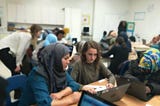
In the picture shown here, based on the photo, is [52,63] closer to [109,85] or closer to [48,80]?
[48,80]

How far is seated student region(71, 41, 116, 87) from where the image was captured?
8.37 ft

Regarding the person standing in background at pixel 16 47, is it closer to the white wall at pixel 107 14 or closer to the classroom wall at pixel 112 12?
the classroom wall at pixel 112 12

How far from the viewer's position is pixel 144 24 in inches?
347

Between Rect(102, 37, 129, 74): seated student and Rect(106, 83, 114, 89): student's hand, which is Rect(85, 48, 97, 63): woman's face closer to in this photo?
Rect(106, 83, 114, 89): student's hand

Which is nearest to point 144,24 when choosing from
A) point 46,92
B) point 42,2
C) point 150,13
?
point 150,13

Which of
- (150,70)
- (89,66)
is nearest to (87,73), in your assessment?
(89,66)

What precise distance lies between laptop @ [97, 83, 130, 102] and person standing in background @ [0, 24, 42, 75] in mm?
2201

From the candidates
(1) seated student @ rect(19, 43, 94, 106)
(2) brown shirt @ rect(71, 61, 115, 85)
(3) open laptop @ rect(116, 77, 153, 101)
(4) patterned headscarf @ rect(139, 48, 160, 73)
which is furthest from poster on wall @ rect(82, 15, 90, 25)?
(1) seated student @ rect(19, 43, 94, 106)

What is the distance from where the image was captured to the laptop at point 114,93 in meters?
1.66

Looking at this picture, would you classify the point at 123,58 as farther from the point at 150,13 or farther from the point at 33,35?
the point at 150,13

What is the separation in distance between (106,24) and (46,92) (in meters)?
8.08

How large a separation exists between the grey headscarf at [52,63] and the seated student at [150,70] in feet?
2.74

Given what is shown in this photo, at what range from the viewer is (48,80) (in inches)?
A: 72.6

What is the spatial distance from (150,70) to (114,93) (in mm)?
613
